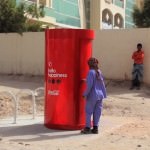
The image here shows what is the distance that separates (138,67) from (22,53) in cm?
621

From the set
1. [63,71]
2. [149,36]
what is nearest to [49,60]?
[63,71]

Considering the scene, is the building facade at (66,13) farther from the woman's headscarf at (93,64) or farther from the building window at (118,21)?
the woman's headscarf at (93,64)

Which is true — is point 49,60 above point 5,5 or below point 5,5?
below

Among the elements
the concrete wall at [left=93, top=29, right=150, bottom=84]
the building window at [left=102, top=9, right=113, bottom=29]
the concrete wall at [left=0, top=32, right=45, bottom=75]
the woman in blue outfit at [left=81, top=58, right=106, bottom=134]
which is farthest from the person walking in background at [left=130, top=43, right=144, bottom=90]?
the building window at [left=102, top=9, right=113, bottom=29]

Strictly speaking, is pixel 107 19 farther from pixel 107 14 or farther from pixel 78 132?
pixel 78 132

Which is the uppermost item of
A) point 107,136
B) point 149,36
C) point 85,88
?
point 149,36

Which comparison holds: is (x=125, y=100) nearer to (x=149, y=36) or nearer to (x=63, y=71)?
(x=149, y=36)

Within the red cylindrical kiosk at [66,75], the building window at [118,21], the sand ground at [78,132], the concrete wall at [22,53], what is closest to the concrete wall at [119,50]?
the concrete wall at [22,53]

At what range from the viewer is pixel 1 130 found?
39.1 feet

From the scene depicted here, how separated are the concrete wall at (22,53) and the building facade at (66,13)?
2231cm

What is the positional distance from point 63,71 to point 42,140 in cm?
166

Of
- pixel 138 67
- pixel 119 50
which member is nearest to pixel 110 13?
pixel 119 50

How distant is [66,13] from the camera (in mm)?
60031

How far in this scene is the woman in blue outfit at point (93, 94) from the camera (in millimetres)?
11570
